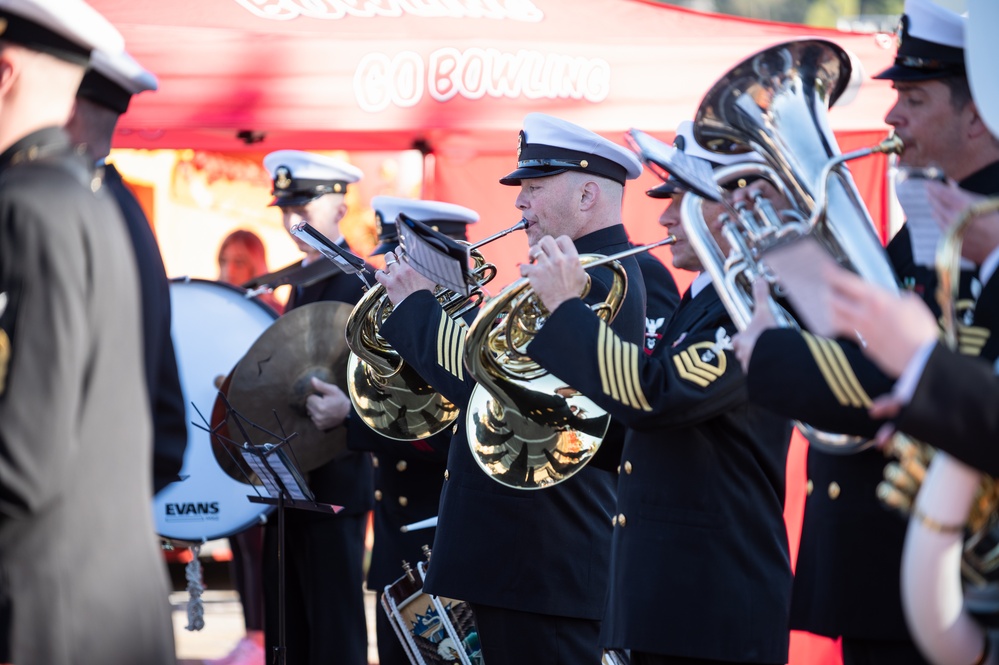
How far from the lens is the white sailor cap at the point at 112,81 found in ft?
7.73

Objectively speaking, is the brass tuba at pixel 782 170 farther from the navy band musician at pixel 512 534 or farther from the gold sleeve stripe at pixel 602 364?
the navy band musician at pixel 512 534

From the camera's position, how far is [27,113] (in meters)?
2.14

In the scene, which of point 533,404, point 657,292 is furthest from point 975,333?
point 657,292

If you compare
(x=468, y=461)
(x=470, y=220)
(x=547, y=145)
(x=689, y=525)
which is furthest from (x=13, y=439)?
(x=470, y=220)

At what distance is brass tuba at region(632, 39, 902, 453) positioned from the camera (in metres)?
2.53

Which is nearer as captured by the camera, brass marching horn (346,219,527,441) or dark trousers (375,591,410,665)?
brass marching horn (346,219,527,441)

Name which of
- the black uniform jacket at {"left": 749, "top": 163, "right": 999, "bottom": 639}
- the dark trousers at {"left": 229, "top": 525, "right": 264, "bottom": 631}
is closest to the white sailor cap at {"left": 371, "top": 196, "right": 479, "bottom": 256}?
the dark trousers at {"left": 229, "top": 525, "right": 264, "bottom": 631}

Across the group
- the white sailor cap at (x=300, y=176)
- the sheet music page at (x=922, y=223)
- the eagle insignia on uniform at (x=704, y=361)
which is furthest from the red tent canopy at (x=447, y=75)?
the sheet music page at (x=922, y=223)

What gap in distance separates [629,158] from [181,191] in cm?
652

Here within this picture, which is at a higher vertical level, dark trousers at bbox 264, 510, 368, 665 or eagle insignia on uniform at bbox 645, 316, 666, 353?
eagle insignia on uniform at bbox 645, 316, 666, 353

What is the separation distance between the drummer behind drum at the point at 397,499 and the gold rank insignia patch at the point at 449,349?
84 cm

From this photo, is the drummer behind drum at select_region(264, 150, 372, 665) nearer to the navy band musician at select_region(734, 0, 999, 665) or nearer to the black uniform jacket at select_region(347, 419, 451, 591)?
the black uniform jacket at select_region(347, 419, 451, 591)

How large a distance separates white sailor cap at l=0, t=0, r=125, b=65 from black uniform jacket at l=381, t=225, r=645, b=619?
1.73 meters

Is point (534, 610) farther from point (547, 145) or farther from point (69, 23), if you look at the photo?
point (69, 23)
